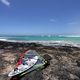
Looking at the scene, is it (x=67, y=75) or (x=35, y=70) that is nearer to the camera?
(x=67, y=75)

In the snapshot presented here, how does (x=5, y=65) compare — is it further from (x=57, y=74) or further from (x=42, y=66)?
(x=57, y=74)

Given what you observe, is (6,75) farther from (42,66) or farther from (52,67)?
(52,67)

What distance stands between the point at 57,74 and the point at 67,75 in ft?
2.08

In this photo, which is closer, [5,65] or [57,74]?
[57,74]

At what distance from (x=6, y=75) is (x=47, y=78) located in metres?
2.54

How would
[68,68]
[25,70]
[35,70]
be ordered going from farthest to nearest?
[68,68]
[35,70]
[25,70]

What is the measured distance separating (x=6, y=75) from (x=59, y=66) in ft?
13.1

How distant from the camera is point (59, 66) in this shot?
29.9 feet

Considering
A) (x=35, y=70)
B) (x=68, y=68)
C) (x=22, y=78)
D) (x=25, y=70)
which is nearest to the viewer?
(x=22, y=78)

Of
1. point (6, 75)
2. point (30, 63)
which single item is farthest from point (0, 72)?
point (30, 63)

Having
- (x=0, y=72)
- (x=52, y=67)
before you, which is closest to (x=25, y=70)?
(x=0, y=72)

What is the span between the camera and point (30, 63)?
862 cm

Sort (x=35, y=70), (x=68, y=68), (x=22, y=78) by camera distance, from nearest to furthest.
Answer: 1. (x=22, y=78)
2. (x=35, y=70)
3. (x=68, y=68)

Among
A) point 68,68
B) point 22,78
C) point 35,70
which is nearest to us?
point 22,78
